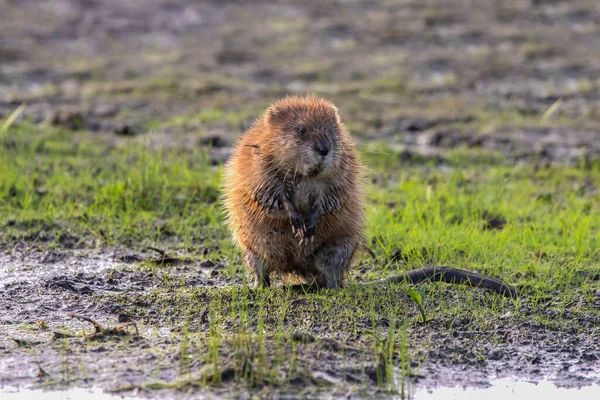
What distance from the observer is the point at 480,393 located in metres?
4.69

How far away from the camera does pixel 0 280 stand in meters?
6.27

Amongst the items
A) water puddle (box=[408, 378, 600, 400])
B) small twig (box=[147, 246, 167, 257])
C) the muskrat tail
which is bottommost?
small twig (box=[147, 246, 167, 257])

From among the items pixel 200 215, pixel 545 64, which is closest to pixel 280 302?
pixel 200 215

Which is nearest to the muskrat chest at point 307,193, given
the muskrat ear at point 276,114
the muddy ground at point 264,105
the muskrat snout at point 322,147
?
the muskrat snout at point 322,147

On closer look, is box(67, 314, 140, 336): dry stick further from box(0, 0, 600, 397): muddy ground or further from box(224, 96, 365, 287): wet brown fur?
box(224, 96, 365, 287): wet brown fur

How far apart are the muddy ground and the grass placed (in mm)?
35

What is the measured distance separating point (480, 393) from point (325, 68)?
946 cm

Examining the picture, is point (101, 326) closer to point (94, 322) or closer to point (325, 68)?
point (94, 322)

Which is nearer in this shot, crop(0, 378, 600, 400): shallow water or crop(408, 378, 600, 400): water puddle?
crop(0, 378, 600, 400): shallow water

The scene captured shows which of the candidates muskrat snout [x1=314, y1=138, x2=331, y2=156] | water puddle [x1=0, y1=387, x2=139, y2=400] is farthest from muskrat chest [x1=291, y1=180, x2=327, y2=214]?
water puddle [x1=0, y1=387, x2=139, y2=400]

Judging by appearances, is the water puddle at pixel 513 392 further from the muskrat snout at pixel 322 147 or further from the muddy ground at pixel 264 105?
the muskrat snout at pixel 322 147

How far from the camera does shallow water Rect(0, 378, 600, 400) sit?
4.43 metres

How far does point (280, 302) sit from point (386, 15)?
10646mm

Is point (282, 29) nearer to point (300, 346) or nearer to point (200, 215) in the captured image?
point (200, 215)
